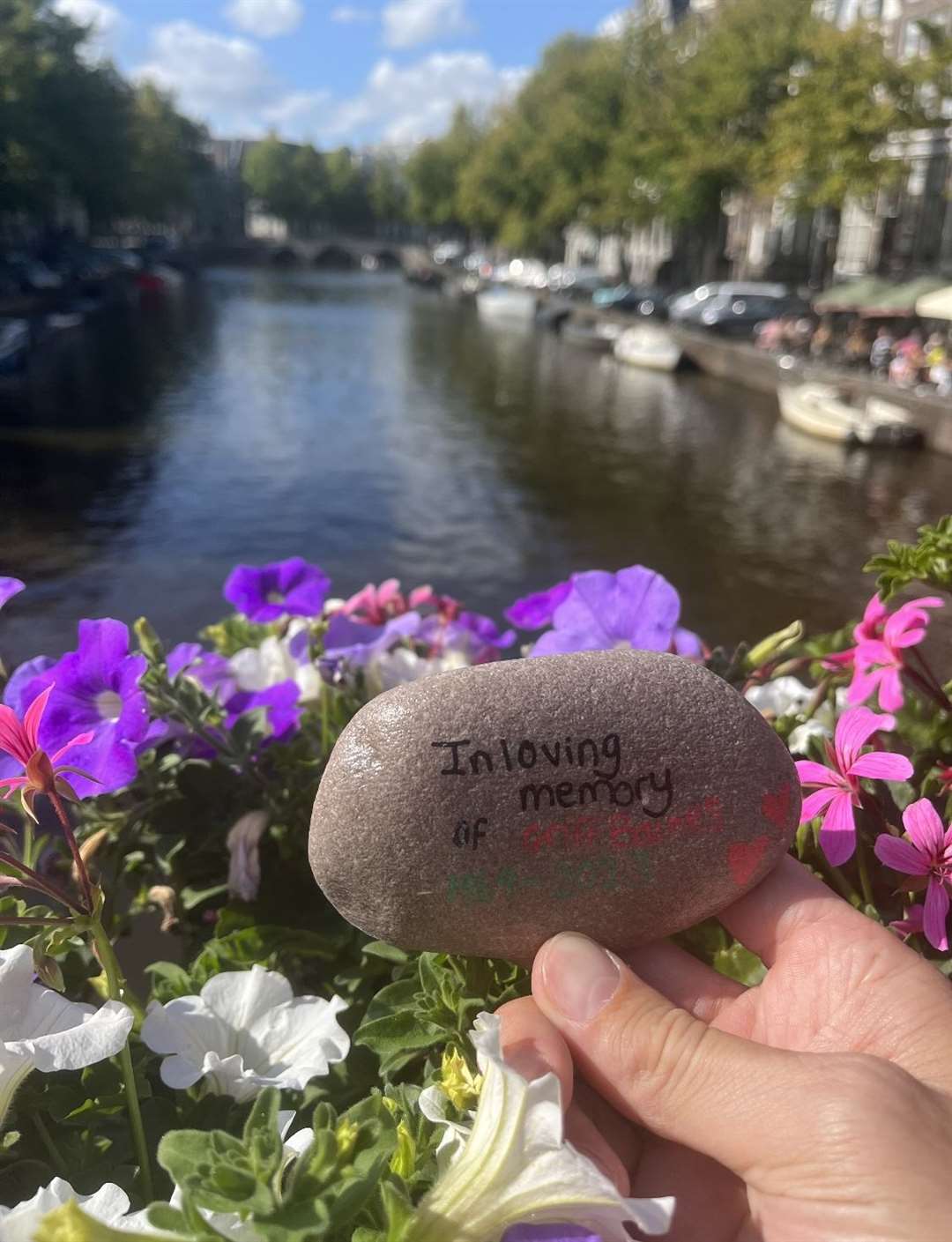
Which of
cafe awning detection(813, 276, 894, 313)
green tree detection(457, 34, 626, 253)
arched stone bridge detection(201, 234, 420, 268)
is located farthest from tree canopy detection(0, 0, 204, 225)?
arched stone bridge detection(201, 234, 420, 268)

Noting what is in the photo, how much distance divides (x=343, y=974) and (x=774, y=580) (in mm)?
10115

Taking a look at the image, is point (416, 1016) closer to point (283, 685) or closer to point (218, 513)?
point (283, 685)

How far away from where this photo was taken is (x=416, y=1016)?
1.33m

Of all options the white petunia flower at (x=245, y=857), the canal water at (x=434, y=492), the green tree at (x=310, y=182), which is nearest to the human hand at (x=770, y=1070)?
the white petunia flower at (x=245, y=857)

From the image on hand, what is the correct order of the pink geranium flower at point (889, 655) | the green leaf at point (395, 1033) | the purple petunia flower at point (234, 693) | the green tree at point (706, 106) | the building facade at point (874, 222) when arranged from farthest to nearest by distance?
1. the building facade at point (874, 222)
2. the green tree at point (706, 106)
3. the purple petunia flower at point (234, 693)
4. the pink geranium flower at point (889, 655)
5. the green leaf at point (395, 1033)

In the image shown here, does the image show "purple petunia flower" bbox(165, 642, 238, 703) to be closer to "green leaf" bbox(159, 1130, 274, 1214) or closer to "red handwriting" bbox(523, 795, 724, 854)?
"red handwriting" bbox(523, 795, 724, 854)

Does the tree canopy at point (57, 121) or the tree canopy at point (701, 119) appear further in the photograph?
the tree canopy at point (57, 121)

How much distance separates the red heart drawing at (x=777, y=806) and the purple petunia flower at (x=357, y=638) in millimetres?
843

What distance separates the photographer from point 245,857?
161 centimetres

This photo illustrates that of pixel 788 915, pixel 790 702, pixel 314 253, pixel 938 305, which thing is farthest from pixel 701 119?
pixel 314 253

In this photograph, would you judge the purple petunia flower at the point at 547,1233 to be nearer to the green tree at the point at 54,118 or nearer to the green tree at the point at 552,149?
the green tree at the point at 54,118

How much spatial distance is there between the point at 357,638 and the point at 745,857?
0.92 m

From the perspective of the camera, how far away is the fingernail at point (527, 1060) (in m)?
1.07

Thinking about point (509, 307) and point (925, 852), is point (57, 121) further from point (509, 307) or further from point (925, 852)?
point (925, 852)
